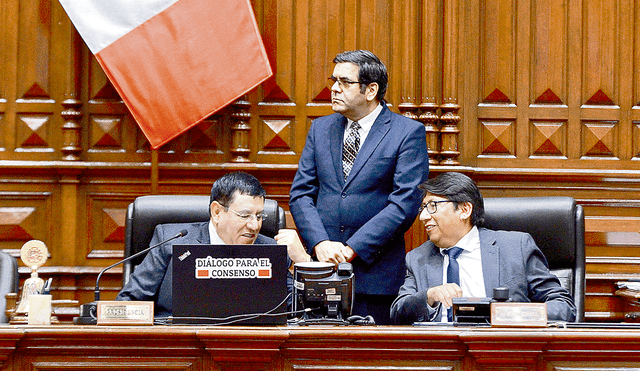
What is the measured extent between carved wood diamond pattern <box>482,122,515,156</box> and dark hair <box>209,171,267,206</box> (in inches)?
67.5

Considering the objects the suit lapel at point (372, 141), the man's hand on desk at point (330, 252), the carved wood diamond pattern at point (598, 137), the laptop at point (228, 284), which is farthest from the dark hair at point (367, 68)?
the carved wood diamond pattern at point (598, 137)

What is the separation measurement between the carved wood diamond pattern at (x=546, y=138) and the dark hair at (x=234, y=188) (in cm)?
191

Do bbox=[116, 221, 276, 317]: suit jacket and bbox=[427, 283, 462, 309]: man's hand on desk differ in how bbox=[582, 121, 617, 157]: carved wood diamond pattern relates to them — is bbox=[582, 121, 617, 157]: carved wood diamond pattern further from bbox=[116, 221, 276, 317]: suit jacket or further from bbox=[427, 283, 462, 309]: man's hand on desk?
bbox=[116, 221, 276, 317]: suit jacket

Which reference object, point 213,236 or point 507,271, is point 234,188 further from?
point 507,271

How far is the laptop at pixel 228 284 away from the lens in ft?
6.71

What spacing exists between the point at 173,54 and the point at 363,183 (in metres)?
1.20

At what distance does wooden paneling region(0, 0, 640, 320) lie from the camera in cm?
388

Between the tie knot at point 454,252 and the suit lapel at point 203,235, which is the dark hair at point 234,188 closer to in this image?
the suit lapel at point 203,235

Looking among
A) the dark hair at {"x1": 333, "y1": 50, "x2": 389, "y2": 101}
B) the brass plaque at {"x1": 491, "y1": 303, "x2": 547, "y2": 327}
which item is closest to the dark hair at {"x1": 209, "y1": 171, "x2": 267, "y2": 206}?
the dark hair at {"x1": 333, "y1": 50, "x2": 389, "y2": 101}

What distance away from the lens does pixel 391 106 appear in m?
3.97

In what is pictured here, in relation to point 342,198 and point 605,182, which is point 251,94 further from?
point 605,182

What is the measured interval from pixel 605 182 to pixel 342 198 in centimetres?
170

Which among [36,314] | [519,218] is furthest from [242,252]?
[519,218]

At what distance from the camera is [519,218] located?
286 cm
